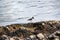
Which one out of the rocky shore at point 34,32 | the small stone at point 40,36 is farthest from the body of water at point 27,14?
the small stone at point 40,36

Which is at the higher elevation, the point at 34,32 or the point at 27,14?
the point at 34,32

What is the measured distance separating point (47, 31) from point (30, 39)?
38cm

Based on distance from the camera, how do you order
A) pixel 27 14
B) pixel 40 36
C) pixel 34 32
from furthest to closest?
pixel 27 14, pixel 34 32, pixel 40 36

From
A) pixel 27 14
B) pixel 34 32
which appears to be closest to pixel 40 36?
pixel 34 32

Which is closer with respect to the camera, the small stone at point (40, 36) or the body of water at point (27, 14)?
the small stone at point (40, 36)

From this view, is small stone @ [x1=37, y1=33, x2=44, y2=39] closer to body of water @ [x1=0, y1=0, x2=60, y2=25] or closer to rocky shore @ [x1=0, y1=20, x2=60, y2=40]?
rocky shore @ [x1=0, y1=20, x2=60, y2=40]

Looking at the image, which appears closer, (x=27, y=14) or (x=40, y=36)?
(x=40, y=36)

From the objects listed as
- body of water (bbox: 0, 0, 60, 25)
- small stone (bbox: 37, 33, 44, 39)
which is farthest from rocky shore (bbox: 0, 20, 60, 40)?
body of water (bbox: 0, 0, 60, 25)

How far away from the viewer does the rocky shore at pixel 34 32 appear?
285 cm

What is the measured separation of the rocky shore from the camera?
285 cm

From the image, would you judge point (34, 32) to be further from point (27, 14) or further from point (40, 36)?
point (27, 14)

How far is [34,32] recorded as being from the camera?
305 cm

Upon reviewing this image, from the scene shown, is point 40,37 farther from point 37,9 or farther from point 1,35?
point 37,9

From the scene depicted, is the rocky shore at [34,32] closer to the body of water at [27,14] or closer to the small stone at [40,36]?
the small stone at [40,36]
